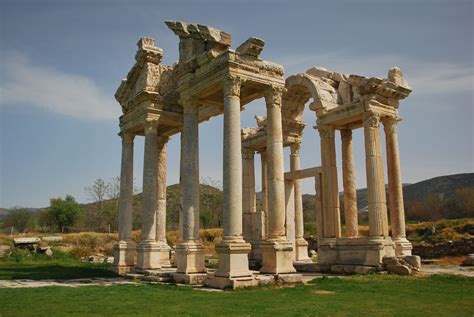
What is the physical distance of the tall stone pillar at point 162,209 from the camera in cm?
2078

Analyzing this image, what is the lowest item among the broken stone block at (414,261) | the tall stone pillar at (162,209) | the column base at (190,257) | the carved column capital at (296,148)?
the broken stone block at (414,261)

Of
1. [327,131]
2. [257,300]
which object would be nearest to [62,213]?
[327,131]

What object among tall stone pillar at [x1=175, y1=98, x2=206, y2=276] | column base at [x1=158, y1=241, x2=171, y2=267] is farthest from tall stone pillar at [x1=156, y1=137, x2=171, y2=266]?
tall stone pillar at [x1=175, y1=98, x2=206, y2=276]

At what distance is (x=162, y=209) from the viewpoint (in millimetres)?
21516

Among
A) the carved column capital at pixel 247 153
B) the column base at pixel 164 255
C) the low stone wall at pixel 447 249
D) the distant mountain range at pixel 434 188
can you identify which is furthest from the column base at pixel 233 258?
the distant mountain range at pixel 434 188

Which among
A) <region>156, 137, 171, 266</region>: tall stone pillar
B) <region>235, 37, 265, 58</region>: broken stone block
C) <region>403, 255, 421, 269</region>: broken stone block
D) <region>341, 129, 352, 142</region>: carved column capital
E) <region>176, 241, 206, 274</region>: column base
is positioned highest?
<region>235, 37, 265, 58</region>: broken stone block

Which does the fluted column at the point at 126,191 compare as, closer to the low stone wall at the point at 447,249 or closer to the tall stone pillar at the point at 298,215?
the tall stone pillar at the point at 298,215

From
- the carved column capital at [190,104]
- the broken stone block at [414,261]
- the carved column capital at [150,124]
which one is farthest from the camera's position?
the carved column capital at [150,124]

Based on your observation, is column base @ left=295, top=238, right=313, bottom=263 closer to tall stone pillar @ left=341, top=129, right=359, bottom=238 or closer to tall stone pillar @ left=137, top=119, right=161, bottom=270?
tall stone pillar @ left=341, top=129, right=359, bottom=238

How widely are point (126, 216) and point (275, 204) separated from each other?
29.1 ft

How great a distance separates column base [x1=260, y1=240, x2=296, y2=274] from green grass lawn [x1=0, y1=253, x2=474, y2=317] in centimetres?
120

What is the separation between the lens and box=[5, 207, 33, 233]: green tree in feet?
251

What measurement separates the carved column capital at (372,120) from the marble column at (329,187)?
7.68 feet

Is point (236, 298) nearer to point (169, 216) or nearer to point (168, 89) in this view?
point (168, 89)
